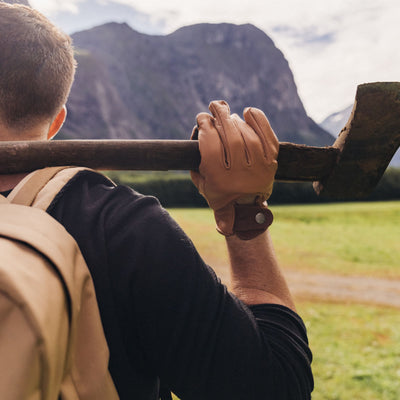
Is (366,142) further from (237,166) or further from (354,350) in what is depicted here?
(354,350)

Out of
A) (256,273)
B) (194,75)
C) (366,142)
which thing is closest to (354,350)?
(366,142)

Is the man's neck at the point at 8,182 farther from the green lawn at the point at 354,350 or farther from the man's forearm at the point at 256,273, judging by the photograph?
the green lawn at the point at 354,350

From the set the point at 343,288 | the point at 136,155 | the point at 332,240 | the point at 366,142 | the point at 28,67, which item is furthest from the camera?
the point at 332,240

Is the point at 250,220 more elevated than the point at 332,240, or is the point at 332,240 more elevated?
the point at 250,220

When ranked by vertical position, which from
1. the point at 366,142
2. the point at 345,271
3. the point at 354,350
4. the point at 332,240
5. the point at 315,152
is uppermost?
the point at 366,142

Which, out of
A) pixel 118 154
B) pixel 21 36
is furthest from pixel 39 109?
pixel 118 154

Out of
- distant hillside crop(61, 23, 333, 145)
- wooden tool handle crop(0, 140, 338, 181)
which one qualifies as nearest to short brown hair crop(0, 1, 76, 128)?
wooden tool handle crop(0, 140, 338, 181)

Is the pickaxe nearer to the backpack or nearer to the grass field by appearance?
the backpack

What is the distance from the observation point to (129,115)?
121000 mm

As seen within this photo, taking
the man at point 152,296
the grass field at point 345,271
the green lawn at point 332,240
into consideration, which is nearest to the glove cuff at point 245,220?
the man at point 152,296

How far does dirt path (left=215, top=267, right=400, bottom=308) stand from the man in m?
9.04

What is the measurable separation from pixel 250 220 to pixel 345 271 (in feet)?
39.8

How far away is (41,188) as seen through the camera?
1.31 m

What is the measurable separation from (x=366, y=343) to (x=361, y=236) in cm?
1194
